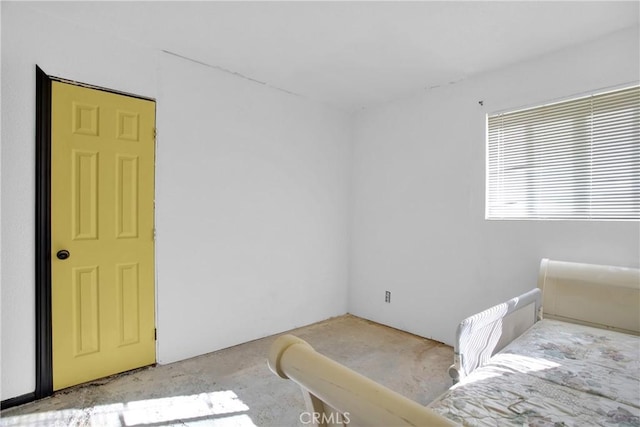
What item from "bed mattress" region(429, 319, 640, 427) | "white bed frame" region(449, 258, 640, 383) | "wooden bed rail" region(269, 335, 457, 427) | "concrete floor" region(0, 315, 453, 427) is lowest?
"concrete floor" region(0, 315, 453, 427)

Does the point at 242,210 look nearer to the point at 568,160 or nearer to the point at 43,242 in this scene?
the point at 43,242

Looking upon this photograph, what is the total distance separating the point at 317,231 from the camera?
12.0ft

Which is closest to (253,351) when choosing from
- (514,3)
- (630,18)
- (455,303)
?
(455,303)

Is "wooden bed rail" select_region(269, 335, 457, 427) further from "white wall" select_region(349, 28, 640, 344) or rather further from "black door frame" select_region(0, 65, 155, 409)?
"white wall" select_region(349, 28, 640, 344)

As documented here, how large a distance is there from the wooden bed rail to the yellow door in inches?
80.1

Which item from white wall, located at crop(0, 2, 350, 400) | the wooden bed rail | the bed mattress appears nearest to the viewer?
the wooden bed rail

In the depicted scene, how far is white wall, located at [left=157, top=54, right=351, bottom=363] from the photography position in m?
2.59

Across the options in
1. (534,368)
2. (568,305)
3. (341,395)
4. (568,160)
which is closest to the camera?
(341,395)

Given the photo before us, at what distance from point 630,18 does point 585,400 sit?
2.31 meters

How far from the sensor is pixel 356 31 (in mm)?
2203

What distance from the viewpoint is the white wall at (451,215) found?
2271mm

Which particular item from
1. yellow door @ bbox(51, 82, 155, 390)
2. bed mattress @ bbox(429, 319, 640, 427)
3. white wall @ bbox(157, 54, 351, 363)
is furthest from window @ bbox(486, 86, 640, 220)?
yellow door @ bbox(51, 82, 155, 390)

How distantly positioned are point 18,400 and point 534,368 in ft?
9.54

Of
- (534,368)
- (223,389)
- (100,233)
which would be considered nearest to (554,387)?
(534,368)
